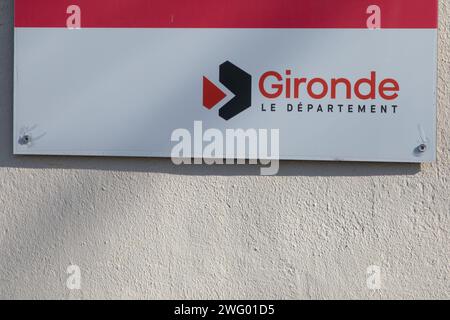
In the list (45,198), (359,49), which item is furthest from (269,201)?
(45,198)

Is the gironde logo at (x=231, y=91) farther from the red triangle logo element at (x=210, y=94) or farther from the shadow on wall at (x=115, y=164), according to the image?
the shadow on wall at (x=115, y=164)

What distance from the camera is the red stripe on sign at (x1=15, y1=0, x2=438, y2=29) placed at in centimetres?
306

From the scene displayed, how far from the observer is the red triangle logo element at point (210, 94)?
3172mm

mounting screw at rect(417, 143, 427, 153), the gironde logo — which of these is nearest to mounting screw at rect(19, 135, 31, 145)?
the gironde logo

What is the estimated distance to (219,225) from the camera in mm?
3250

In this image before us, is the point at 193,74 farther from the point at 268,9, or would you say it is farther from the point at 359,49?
the point at 359,49

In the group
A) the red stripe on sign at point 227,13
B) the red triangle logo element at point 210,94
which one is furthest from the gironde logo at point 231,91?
the red stripe on sign at point 227,13

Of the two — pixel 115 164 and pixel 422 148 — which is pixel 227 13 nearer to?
pixel 115 164

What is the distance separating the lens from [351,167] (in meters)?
3.19

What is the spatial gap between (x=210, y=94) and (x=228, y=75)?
0.42ft

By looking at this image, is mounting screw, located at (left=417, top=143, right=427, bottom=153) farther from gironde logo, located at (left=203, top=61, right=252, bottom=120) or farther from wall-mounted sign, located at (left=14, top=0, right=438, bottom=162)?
gironde logo, located at (left=203, top=61, right=252, bottom=120)

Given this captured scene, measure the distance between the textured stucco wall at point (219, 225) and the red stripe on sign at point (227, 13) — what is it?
163 mm

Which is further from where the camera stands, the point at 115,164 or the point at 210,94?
the point at 115,164

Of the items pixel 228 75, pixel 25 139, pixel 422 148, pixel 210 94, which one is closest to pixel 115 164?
pixel 25 139
